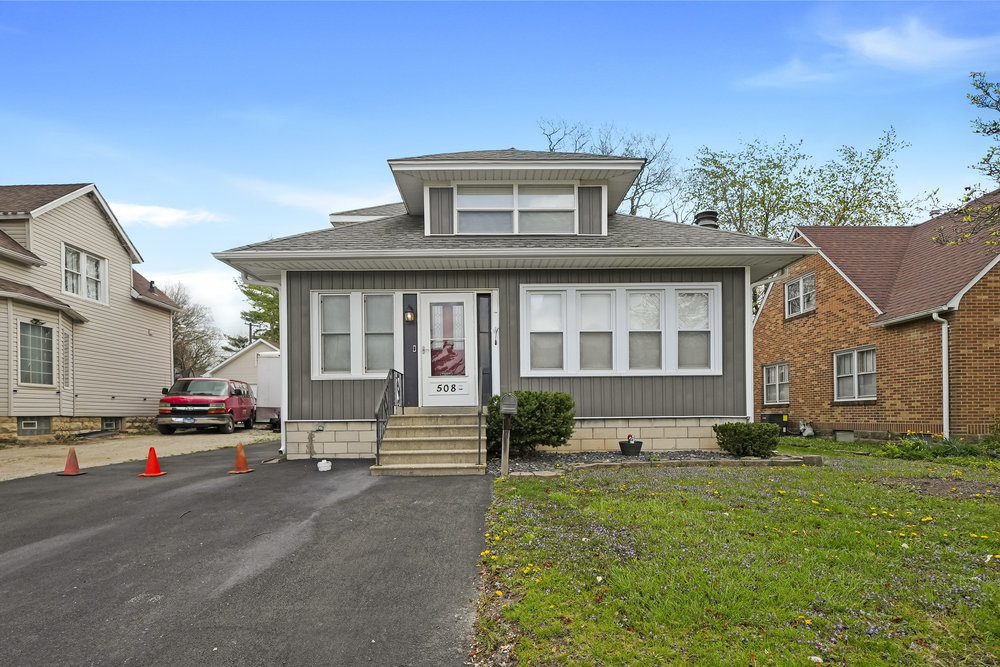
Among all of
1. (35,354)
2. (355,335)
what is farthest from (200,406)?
(355,335)

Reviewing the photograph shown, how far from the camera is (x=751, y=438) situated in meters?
9.77

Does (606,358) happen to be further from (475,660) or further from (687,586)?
(475,660)

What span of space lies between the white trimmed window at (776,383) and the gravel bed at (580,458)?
415 inches

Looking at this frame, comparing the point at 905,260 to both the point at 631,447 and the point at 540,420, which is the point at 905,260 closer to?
the point at 631,447

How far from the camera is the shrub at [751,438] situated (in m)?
9.74

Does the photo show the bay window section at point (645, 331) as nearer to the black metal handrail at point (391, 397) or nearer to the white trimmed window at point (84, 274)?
the black metal handrail at point (391, 397)

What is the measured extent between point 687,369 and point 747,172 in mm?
20967

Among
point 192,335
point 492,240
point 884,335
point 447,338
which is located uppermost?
point 492,240

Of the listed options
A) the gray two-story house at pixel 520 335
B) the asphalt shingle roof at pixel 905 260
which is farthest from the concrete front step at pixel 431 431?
the asphalt shingle roof at pixel 905 260

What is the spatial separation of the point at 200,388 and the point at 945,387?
68.9 ft

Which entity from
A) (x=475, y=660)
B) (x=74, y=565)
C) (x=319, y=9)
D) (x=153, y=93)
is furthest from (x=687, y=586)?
(x=153, y=93)

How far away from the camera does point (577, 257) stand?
1046cm

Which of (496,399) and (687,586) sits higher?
(496,399)

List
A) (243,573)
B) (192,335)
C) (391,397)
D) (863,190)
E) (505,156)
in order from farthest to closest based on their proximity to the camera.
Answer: (192,335), (863,190), (505,156), (391,397), (243,573)
